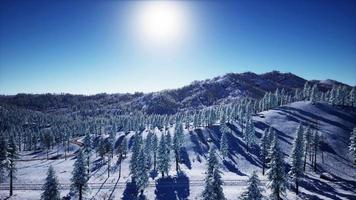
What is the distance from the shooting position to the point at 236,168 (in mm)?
93438

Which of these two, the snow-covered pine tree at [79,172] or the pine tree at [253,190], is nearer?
→ the pine tree at [253,190]

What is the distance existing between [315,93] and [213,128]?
7966cm

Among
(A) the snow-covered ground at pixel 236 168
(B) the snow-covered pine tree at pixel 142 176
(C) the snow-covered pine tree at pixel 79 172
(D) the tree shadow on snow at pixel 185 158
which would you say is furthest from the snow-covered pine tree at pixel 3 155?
(D) the tree shadow on snow at pixel 185 158

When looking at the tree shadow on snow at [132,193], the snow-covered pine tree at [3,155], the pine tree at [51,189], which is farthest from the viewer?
the tree shadow on snow at [132,193]

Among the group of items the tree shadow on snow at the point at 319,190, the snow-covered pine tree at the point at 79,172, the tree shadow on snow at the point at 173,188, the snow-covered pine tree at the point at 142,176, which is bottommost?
the tree shadow on snow at the point at 173,188

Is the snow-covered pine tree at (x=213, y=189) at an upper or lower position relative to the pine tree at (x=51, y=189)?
upper

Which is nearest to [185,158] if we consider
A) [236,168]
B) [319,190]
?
[236,168]

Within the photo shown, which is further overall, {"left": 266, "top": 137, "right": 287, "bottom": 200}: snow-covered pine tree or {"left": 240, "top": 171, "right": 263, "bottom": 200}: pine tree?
{"left": 266, "top": 137, "right": 287, "bottom": 200}: snow-covered pine tree

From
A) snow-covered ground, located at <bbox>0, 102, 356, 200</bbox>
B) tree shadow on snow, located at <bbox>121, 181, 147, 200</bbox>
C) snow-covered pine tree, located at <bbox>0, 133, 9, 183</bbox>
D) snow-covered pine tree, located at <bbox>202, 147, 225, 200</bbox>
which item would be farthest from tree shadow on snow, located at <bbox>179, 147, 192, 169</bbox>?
snow-covered pine tree, located at <bbox>202, 147, 225, 200</bbox>

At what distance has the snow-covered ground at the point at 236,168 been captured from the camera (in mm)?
67250

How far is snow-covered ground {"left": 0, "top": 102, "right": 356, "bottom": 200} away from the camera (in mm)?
67250

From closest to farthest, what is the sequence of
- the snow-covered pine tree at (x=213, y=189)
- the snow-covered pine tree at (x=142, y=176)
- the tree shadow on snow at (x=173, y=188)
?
the snow-covered pine tree at (x=213, y=189), the tree shadow on snow at (x=173, y=188), the snow-covered pine tree at (x=142, y=176)

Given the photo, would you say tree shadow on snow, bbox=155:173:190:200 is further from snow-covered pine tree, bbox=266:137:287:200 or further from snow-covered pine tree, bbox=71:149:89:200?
snow-covered pine tree, bbox=266:137:287:200

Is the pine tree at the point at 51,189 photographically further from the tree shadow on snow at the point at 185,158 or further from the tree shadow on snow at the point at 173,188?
the tree shadow on snow at the point at 185,158
